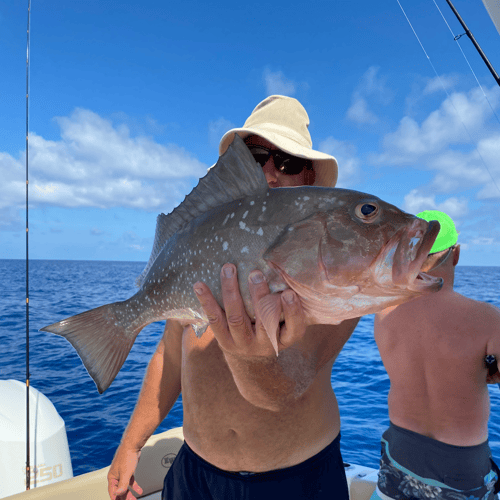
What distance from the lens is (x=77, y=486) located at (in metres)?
3.37

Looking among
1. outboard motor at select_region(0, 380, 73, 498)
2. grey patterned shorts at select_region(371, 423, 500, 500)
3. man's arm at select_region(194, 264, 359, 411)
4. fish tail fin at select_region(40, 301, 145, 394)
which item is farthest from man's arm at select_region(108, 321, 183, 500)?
outboard motor at select_region(0, 380, 73, 498)

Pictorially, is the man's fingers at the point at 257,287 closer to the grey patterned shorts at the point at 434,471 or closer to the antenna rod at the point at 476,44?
the grey patterned shorts at the point at 434,471

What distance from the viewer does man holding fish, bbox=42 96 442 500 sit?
139 cm

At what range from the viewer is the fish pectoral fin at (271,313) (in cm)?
139

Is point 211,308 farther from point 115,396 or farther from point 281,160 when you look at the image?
point 115,396

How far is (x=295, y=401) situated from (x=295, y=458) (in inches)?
11.6

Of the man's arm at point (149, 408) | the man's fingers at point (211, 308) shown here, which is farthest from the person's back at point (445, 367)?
the man's fingers at point (211, 308)

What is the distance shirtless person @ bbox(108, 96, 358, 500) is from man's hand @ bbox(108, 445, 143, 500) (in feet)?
1.25

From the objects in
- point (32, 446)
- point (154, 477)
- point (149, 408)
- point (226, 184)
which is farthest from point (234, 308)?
point (32, 446)

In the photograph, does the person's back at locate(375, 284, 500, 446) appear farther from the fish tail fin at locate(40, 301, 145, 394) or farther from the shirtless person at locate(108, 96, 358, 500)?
the fish tail fin at locate(40, 301, 145, 394)

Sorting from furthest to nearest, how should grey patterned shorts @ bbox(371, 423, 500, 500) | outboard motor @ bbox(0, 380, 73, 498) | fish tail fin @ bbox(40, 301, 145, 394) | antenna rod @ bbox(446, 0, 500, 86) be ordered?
antenna rod @ bbox(446, 0, 500, 86)
outboard motor @ bbox(0, 380, 73, 498)
grey patterned shorts @ bbox(371, 423, 500, 500)
fish tail fin @ bbox(40, 301, 145, 394)

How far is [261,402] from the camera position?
72.6 inches

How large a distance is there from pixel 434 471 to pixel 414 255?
8.86 feet

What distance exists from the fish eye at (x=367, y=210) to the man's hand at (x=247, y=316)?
0.38 m
